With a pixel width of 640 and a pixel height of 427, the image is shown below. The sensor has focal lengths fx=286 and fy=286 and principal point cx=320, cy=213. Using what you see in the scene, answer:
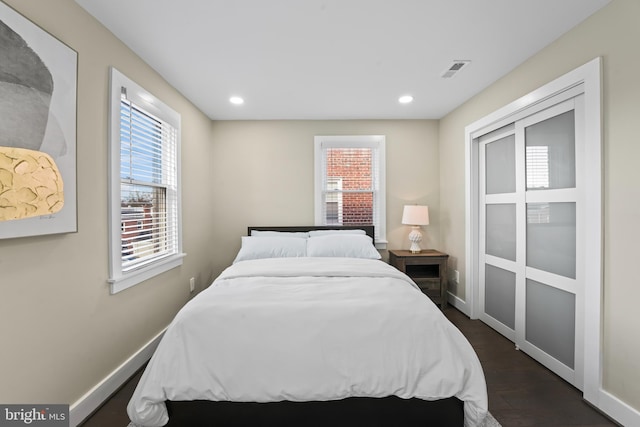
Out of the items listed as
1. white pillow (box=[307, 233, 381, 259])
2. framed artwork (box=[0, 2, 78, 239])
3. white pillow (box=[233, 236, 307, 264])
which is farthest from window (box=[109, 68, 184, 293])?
white pillow (box=[307, 233, 381, 259])

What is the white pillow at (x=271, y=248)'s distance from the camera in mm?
3275

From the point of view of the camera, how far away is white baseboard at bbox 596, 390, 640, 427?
1.63 meters

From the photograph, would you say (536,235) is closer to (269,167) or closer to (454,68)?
(454,68)

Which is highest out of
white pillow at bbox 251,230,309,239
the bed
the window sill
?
white pillow at bbox 251,230,309,239

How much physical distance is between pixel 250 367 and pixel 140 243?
5.11 ft

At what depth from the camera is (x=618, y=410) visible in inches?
67.6

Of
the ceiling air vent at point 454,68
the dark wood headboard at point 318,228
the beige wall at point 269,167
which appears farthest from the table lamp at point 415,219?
the ceiling air vent at point 454,68

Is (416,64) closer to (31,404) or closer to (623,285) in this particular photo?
(623,285)

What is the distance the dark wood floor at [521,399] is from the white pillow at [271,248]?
1.45 m

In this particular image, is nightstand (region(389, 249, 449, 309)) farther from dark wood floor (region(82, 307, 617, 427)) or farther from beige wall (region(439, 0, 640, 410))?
beige wall (region(439, 0, 640, 410))

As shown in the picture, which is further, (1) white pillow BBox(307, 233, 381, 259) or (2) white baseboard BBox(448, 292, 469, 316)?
(2) white baseboard BBox(448, 292, 469, 316)

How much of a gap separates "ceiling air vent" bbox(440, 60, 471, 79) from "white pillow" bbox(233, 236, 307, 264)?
7.45 feet

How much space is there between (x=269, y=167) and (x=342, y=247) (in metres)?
1.55

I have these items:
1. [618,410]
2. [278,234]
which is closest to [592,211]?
[618,410]
